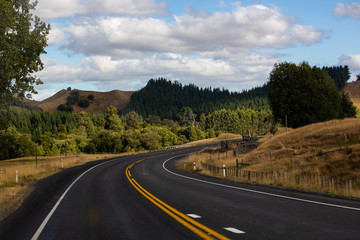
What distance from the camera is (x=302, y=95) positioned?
6375cm

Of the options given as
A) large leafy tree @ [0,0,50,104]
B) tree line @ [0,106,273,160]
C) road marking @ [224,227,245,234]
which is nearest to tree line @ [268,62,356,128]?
tree line @ [0,106,273,160]

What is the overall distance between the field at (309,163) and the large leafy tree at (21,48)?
1584 centimetres

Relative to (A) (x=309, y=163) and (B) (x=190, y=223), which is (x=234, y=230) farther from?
(A) (x=309, y=163)

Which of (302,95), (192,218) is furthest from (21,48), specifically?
(302,95)

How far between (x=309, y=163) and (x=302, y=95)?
35820mm

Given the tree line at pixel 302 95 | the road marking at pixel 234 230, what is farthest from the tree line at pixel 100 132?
the road marking at pixel 234 230

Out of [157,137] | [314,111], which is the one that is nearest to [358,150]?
[314,111]

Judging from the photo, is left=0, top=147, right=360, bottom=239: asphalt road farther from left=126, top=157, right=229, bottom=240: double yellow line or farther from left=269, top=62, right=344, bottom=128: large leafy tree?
left=269, top=62, right=344, bottom=128: large leafy tree

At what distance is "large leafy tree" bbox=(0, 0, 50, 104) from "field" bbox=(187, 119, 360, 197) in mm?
15837

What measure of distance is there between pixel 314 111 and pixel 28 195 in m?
56.9

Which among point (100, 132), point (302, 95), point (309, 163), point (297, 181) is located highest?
point (302, 95)

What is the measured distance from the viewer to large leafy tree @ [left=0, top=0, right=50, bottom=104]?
882 inches

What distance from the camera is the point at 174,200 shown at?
1351 cm

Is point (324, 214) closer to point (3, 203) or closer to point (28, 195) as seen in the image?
point (3, 203)
